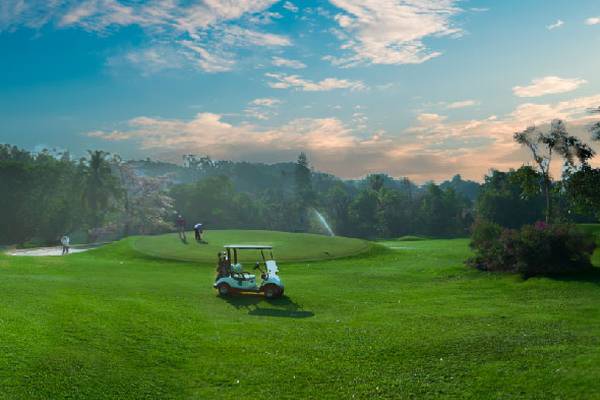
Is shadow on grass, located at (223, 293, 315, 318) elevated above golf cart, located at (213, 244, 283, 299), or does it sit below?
below

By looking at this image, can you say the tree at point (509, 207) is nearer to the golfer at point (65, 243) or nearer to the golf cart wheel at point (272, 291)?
the golfer at point (65, 243)

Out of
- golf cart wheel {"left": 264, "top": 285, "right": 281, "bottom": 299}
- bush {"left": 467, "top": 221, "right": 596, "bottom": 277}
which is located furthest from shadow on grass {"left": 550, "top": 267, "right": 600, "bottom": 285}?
golf cart wheel {"left": 264, "top": 285, "right": 281, "bottom": 299}

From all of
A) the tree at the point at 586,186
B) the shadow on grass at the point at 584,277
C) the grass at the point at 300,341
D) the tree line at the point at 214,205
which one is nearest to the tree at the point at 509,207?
the tree line at the point at 214,205

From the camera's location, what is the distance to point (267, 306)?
87.0 ft

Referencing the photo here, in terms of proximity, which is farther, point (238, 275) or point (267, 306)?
point (238, 275)

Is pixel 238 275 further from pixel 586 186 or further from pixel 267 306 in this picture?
pixel 586 186

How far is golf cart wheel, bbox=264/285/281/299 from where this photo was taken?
28016mm

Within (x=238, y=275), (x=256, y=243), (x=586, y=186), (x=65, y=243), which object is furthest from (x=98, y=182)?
(x=586, y=186)

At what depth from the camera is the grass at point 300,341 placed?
14.6m

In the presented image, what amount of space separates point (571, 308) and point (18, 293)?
2654 cm

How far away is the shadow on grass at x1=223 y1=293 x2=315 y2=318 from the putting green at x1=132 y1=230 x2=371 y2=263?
1442cm

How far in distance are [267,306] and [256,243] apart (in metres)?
24.5

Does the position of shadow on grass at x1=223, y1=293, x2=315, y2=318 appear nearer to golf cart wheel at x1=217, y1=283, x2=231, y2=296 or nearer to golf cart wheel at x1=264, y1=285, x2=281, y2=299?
golf cart wheel at x1=264, y1=285, x2=281, y2=299

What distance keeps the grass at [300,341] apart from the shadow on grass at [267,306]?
0.35 feet
